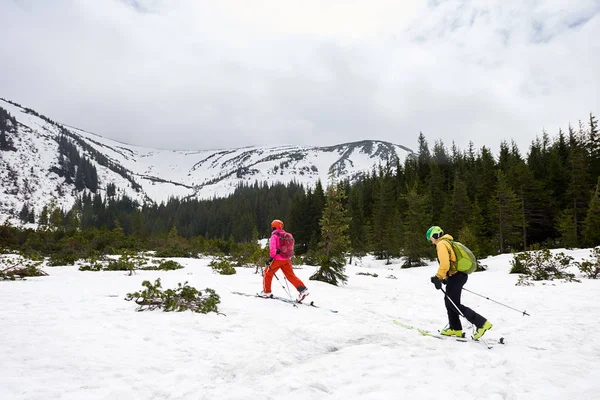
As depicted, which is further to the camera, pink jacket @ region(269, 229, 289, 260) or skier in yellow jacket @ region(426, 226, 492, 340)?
pink jacket @ region(269, 229, 289, 260)

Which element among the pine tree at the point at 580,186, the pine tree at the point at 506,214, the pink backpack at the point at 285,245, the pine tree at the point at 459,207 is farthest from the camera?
the pine tree at the point at 459,207

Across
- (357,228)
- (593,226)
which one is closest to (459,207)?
(593,226)

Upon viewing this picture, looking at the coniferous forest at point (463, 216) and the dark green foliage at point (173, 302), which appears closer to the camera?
the dark green foliage at point (173, 302)

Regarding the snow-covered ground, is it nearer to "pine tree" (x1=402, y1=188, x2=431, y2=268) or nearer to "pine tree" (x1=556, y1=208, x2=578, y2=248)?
"pine tree" (x1=402, y1=188, x2=431, y2=268)

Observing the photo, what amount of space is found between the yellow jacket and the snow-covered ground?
1297mm

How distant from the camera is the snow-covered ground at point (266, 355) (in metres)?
3.54

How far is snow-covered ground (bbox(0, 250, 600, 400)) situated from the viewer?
3.54 m

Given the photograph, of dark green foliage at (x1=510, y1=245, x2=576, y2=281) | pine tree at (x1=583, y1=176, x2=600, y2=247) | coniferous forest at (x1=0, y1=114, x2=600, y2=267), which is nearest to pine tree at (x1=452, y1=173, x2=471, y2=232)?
coniferous forest at (x1=0, y1=114, x2=600, y2=267)

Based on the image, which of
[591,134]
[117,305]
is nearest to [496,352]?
[117,305]

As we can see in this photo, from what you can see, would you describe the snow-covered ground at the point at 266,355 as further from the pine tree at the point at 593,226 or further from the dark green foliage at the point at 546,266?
the pine tree at the point at 593,226

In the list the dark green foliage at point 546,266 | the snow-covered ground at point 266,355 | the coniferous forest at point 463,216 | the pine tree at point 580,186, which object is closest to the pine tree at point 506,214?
the coniferous forest at point 463,216

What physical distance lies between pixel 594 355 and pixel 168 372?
676cm

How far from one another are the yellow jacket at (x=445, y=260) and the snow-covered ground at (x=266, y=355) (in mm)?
1297

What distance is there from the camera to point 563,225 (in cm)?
3055
